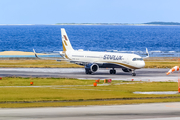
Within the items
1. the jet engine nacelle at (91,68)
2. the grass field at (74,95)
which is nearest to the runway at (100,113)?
the grass field at (74,95)

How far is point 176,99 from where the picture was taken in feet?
124

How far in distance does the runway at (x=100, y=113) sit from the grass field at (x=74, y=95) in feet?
10.4

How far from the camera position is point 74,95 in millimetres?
40750

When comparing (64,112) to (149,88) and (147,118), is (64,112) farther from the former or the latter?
(149,88)

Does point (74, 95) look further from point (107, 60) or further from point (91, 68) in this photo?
point (107, 60)

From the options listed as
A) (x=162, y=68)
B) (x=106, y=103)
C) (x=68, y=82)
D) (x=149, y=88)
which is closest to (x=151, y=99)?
(x=106, y=103)

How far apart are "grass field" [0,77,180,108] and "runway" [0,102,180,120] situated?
316 centimetres

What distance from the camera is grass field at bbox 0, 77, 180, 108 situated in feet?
119

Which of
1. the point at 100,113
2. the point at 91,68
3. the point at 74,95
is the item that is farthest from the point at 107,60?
the point at 100,113

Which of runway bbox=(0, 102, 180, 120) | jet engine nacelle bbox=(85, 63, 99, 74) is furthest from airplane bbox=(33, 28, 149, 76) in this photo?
runway bbox=(0, 102, 180, 120)

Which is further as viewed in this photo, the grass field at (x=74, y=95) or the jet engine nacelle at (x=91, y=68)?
the jet engine nacelle at (x=91, y=68)

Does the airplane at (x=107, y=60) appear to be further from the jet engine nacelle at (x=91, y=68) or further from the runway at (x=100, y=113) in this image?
the runway at (x=100, y=113)

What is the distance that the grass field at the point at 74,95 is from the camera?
36.3 meters

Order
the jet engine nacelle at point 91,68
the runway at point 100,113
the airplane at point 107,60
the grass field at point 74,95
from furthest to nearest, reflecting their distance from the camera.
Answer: the jet engine nacelle at point 91,68 → the airplane at point 107,60 → the grass field at point 74,95 → the runway at point 100,113
